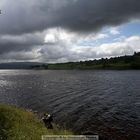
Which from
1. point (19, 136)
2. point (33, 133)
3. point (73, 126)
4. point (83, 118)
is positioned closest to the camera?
point (19, 136)

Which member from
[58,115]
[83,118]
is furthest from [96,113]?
[58,115]

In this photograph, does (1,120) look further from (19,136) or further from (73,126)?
(73,126)

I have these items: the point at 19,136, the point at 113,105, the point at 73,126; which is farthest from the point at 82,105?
the point at 19,136

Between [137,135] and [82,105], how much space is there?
73.8 feet

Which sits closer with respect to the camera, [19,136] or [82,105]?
[19,136]

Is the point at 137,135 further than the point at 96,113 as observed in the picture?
No

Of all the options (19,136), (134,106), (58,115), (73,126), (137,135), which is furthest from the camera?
(134,106)

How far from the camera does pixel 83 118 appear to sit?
40500mm

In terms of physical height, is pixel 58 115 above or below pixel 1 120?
below

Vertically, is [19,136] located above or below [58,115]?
above

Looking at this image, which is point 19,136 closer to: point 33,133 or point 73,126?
point 33,133

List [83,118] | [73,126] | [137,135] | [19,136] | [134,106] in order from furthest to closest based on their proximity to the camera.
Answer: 1. [134,106]
2. [83,118]
3. [73,126]
4. [137,135]
5. [19,136]

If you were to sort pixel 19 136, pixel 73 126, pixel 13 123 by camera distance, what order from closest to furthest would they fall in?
1. pixel 19 136
2. pixel 13 123
3. pixel 73 126

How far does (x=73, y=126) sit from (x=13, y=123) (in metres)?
12.4
